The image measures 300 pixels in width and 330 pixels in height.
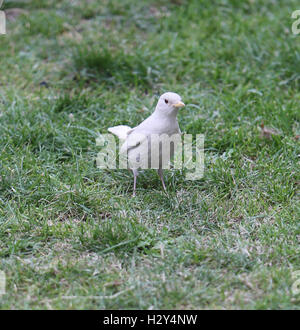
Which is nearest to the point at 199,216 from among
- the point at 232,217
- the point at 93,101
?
the point at 232,217

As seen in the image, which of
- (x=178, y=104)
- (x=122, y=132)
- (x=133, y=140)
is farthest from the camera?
(x=122, y=132)

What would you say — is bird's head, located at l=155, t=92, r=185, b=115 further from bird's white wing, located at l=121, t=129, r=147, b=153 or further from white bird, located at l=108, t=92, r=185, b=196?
bird's white wing, located at l=121, t=129, r=147, b=153

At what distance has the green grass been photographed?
11.1ft

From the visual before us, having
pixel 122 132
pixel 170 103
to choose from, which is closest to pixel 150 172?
pixel 122 132

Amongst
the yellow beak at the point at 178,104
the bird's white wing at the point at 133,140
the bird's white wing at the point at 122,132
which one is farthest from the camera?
the bird's white wing at the point at 122,132

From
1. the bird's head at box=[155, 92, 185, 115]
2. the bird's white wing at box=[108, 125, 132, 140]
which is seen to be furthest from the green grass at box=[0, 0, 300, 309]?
the bird's head at box=[155, 92, 185, 115]

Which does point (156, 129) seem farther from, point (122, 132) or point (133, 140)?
point (122, 132)

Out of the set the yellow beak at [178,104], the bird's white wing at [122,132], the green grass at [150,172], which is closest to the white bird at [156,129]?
the yellow beak at [178,104]

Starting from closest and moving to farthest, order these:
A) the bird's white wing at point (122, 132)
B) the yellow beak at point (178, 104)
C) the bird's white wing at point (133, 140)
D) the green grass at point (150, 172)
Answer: the green grass at point (150, 172), the yellow beak at point (178, 104), the bird's white wing at point (133, 140), the bird's white wing at point (122, 132)

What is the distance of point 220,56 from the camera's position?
634 cm

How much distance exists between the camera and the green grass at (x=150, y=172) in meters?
3.38

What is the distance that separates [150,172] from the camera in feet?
15.1

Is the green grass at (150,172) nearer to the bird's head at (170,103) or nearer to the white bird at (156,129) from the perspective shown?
the white bird at (156,129)

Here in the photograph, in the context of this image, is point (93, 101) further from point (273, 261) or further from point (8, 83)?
Answer: point (273, 261)
